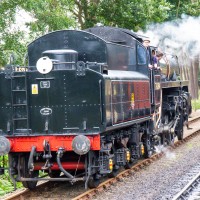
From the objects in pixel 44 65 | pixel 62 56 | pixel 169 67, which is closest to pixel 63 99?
pixel 44 65

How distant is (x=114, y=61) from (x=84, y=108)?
2.11 meters

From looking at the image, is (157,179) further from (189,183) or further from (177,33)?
(177,33)

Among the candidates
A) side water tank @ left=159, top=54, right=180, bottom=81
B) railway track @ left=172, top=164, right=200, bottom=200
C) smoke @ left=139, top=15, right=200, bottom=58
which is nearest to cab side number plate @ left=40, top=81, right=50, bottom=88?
railway track @ left=172, top=164, right=200, bottom=200

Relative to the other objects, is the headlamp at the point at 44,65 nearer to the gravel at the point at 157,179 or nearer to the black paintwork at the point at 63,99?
the black paintwork at the point at 63,99

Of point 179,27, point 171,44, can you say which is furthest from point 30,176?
point 179,27

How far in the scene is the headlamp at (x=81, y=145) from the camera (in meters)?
8.93

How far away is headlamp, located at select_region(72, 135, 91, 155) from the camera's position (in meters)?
8.93

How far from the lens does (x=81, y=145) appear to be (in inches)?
352

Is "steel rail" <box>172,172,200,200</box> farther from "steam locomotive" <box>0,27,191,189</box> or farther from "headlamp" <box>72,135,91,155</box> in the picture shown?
"headlamp" <box>72,135,91,155</box>

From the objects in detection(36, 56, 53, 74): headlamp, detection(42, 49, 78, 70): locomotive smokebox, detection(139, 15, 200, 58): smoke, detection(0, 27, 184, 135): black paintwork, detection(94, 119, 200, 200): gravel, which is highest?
detection(139, 15, 200, 58): smoke

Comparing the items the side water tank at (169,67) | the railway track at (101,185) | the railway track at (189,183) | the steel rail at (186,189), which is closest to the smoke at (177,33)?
the side water tank at (169,67)

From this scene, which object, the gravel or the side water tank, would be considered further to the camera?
the side water tank

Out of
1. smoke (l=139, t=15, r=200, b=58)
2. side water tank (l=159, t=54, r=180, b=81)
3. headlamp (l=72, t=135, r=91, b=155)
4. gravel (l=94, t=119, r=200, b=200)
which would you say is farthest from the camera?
smoke (l=139, t=15, r=200, b=58)

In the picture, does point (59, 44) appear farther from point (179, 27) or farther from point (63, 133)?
point (179, 27)
